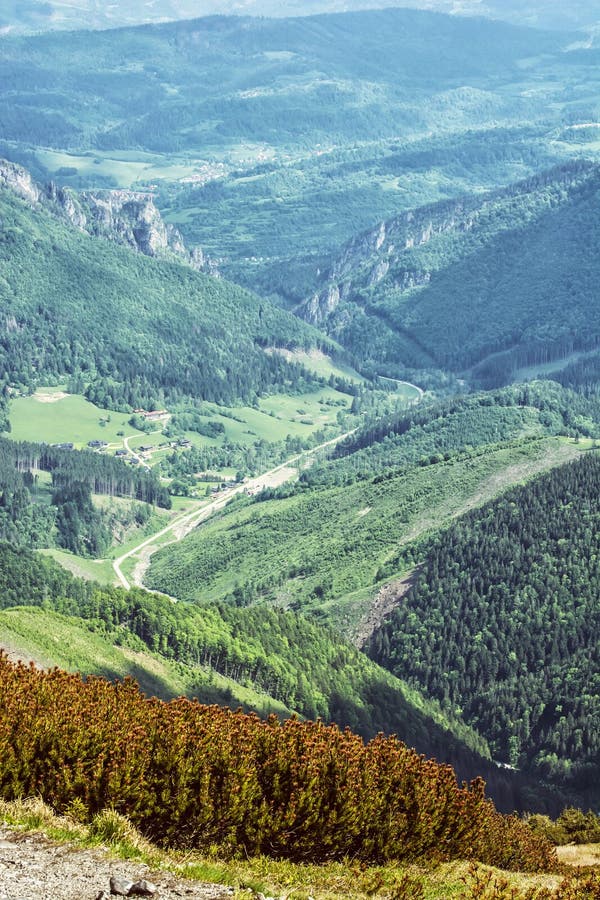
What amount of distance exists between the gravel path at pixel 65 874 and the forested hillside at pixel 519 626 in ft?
317

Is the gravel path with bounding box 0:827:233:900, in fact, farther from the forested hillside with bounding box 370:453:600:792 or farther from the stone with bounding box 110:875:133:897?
the forested hillside with bounding box 370:453:600:792

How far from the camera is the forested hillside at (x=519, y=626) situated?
148125mm

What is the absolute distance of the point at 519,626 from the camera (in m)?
167

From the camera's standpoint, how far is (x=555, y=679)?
155 m

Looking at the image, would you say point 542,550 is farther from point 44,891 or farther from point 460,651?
point 44,891

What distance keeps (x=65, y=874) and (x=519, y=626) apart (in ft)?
410

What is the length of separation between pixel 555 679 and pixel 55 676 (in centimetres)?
9947

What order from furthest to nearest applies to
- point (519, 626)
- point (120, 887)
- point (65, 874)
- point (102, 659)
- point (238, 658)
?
point (519, 626) < point (238, 658) < point (102, 659) < point (65, 874) < point (120, 887)

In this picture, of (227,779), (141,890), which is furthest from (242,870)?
(141,890)

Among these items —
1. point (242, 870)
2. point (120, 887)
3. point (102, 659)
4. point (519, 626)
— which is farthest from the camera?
point (519, 626)

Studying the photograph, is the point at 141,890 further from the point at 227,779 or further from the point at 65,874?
the point at 227,779

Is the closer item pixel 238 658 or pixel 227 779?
pixel 227 779

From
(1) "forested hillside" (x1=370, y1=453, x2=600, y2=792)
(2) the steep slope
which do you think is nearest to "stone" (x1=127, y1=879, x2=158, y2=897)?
(2) the steep slope

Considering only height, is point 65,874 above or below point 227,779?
above
